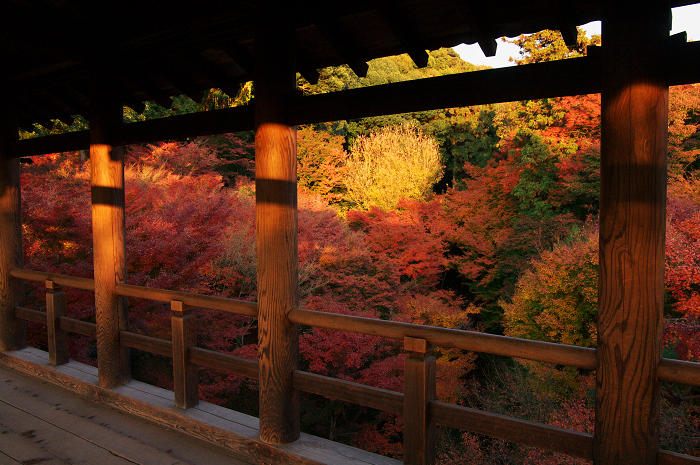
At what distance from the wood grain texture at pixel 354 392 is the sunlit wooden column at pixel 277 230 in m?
0.10

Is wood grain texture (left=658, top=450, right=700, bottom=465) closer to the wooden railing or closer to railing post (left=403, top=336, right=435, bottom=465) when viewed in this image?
the wooden railing

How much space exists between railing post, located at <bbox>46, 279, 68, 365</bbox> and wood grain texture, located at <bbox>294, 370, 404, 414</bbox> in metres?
2.03

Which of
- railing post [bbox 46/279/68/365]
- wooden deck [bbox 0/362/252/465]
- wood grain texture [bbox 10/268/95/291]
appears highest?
wood grain texture [bbox 10/268/95/291]

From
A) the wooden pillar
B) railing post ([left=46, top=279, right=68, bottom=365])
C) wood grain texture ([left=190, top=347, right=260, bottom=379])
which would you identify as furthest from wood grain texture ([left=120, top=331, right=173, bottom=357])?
the wooden pillar

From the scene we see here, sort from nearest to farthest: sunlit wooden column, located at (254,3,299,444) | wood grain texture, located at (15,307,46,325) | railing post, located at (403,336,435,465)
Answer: railing post, located at (403,336,435,465)
sunlit wooden column, located at (254,3,299,444)
wood grain texture, located at (15,307,46,325)

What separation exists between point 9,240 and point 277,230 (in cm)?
277

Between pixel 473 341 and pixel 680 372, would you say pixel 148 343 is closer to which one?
pixel 473 341

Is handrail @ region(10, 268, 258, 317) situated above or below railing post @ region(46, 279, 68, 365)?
above

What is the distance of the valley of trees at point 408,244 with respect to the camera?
6.09 meters

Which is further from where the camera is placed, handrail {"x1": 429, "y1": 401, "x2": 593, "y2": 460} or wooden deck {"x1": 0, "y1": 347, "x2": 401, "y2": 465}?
wooden deck {"x1": 0, "y1": 347, "x2": 401, "y2": 465}

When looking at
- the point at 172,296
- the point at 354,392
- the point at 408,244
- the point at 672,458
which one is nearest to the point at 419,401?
the point at 354,392

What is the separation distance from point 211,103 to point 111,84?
34.3ft

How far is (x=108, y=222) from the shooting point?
2.87 meters

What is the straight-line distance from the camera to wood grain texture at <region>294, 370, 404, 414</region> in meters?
1.80
